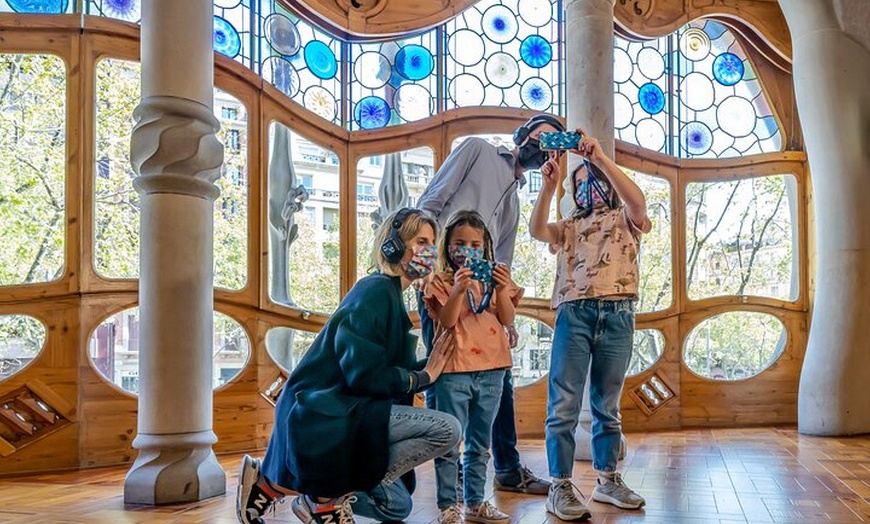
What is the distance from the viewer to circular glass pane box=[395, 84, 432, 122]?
5.68 metres

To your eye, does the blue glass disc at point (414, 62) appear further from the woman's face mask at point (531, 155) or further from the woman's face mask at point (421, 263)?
the woman's face mask at point (421, 263)

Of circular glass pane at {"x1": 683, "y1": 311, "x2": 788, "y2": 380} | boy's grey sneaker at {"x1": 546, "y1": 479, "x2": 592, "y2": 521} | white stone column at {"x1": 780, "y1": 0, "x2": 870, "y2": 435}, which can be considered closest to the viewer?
boy's grey sneaker at {"x1": 546, "y1": 479, "x2": 592, "y2": 521}

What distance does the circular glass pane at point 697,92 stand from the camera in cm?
641

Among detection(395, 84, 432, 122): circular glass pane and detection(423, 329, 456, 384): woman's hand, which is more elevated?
detection(395, 84, 432, 122): circular glass pane

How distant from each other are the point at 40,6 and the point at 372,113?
2.17 meters

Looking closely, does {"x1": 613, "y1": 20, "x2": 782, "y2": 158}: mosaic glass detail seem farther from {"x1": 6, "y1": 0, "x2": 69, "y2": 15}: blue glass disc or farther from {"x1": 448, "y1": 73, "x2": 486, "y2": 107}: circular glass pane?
{"x1": 6, "y1": 0, "x2": 69, "y2": 15}: blue glass disc

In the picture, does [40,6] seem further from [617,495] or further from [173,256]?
[617,495]

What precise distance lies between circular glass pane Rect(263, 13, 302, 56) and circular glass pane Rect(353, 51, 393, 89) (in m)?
0.48

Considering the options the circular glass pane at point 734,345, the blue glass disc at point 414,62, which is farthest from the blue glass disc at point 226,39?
the circular glass pane at point 734,345

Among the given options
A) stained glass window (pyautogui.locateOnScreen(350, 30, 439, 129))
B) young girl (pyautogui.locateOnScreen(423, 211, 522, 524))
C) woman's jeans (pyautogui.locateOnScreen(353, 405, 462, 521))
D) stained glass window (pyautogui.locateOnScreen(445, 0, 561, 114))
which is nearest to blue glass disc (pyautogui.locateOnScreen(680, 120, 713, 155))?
stained glass window (pyautogui.locateOnScreen(445, 0, 561, 114))

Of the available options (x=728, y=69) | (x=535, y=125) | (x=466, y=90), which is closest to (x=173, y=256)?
(x=535, y=125)

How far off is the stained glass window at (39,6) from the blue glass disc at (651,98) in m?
4.10

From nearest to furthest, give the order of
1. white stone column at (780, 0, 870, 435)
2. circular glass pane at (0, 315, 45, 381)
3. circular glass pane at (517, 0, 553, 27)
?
circular glass pane at (0, 315, 45, 381) < white stone column at (780, 0, 870, 435) < circular glass pane at (517, 0, 553, 27)

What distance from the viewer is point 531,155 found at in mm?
3094
